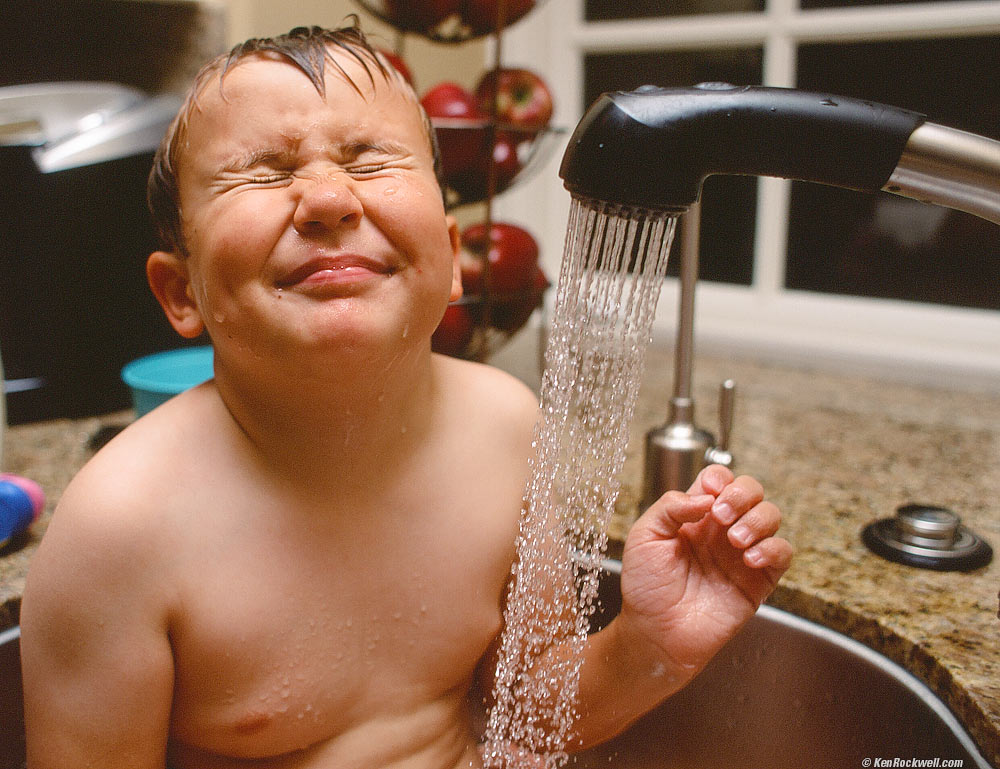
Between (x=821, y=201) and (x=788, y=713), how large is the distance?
1.02 metres

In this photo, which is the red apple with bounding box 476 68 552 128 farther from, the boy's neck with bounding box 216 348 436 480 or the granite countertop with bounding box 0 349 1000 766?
the boy's neck with bounding box 216 348 436 480

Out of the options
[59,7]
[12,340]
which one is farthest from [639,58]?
[12,340]

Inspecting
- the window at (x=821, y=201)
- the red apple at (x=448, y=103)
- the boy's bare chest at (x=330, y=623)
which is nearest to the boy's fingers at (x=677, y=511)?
the boy's bare chest at (x=330, y=623)

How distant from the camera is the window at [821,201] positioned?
53.6 inches

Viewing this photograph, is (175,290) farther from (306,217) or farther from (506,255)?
(506,255)

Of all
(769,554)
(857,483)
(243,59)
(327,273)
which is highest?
(243,59)

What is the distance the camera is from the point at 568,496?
2.70 ft

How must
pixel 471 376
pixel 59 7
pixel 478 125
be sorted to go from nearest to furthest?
pixel 471 376
pixel 478 125
pixel 59 7

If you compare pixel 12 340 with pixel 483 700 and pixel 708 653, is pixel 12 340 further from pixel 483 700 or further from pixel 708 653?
pixel 708 653

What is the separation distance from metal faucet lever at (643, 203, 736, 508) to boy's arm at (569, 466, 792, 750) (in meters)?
0.14

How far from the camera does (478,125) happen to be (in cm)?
100

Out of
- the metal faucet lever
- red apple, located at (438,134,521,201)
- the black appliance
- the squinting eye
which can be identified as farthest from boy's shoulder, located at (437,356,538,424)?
the black appliance

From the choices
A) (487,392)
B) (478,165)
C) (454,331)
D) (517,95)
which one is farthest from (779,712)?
(517,95)

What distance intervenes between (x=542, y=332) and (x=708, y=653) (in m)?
0.61
